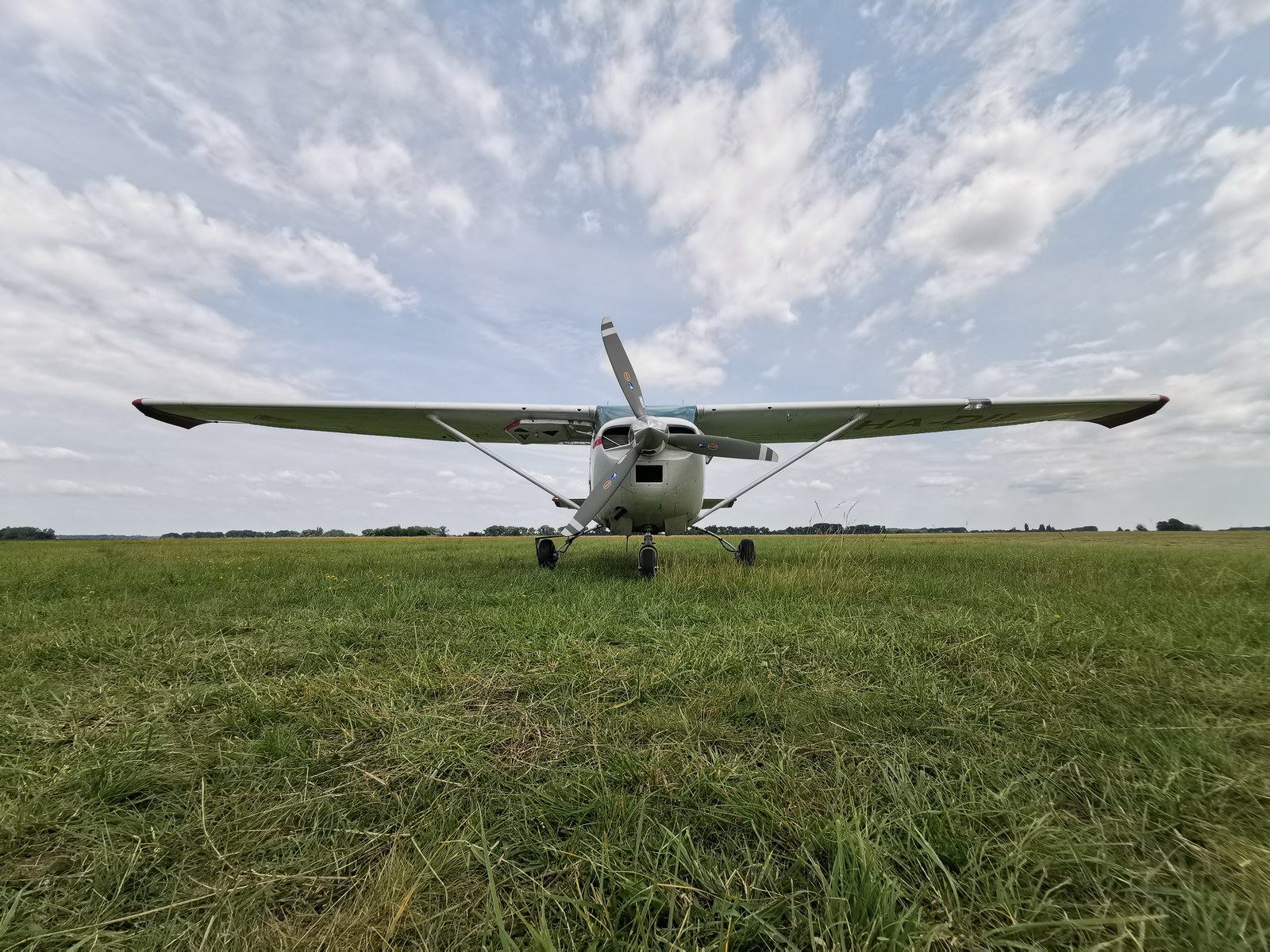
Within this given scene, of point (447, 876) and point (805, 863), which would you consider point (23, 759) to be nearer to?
point (447, 876)

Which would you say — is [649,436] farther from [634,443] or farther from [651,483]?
[651,483]

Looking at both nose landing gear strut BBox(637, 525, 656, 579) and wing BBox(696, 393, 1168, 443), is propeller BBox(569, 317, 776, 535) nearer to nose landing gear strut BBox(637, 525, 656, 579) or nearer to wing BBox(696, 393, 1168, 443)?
nose landing gear strut BBox(637, 525, 656, 579)

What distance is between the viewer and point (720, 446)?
776 centimetres

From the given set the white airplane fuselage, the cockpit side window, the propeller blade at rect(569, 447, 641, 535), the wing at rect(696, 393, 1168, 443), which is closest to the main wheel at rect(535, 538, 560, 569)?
the white airplane fuselage

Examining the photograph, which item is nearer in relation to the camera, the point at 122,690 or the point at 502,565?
the point at 122,690

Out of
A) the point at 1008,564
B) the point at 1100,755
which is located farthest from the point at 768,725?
the point at 1008,564

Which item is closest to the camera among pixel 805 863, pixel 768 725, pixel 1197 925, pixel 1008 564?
pixel 1197 925

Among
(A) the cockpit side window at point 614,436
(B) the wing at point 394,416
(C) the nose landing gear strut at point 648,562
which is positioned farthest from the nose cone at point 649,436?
(B) the wing at point 394,416

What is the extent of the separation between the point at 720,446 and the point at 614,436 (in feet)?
5.71

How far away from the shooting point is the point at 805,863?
121 cm

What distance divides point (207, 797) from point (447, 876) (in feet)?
3.45

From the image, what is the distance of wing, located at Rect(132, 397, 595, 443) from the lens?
30.9 ft

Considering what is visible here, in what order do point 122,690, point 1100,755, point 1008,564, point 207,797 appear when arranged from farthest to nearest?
point 1008,564 → point 122,690 → point 1100,755 → point 207,797

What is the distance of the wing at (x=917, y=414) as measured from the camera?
30.6ft
